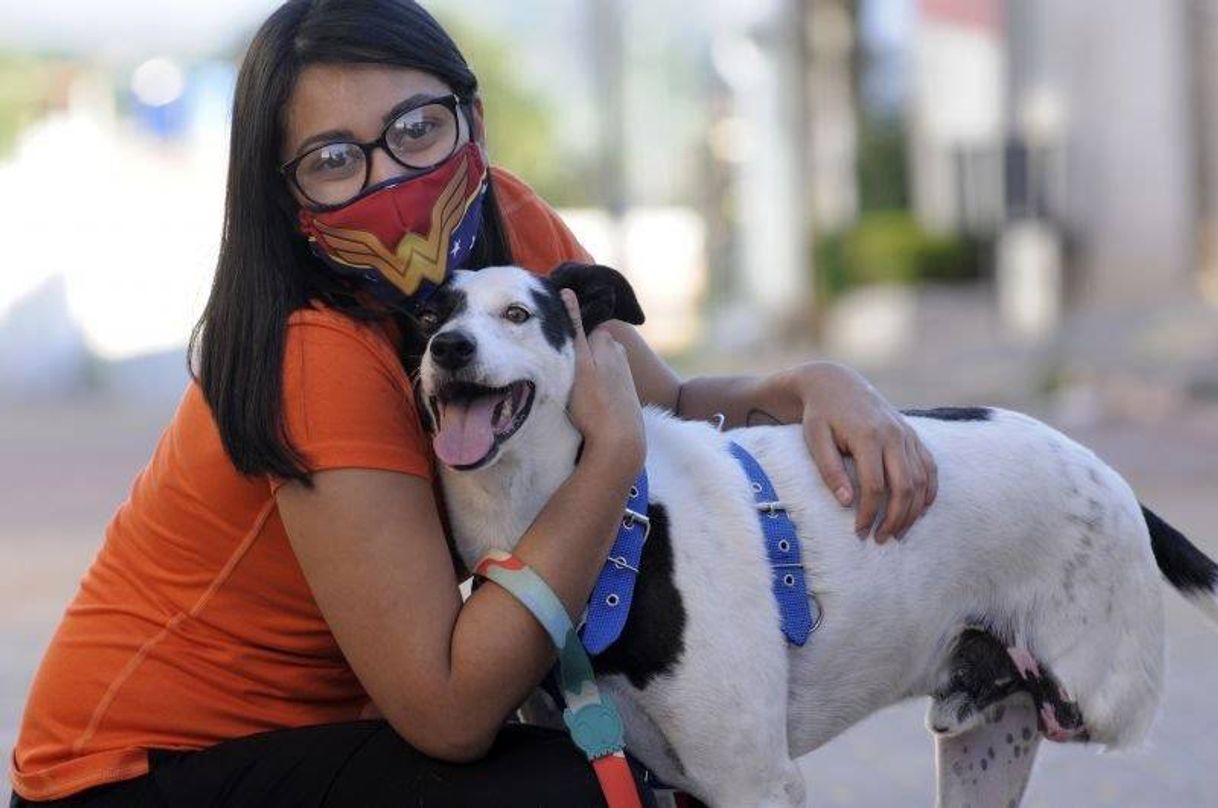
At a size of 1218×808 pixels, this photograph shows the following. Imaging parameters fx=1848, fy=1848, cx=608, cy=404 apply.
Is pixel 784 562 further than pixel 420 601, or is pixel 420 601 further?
pixel 784 562

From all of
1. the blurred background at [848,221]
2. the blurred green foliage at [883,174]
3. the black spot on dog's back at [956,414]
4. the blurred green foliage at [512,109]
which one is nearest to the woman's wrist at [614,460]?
the black spot on dog's back at [956,414]

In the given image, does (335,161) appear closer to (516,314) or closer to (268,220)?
(268,220)

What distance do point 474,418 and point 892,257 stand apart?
56.1ft

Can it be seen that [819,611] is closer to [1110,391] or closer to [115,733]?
[115,733]

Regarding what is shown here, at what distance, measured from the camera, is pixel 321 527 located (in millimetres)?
2785

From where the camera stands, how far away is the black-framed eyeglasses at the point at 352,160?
115 inches

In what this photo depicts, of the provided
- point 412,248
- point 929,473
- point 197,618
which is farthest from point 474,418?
point 929,473

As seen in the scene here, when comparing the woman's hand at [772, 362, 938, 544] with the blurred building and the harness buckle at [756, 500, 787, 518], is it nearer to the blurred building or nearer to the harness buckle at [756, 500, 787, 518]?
the harness buckle at [756, 500, 787, 518]

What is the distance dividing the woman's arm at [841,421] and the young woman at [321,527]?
0.42m

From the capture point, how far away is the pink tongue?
2.79 m

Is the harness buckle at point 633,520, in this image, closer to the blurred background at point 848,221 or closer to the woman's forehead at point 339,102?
the woman's forehead at point 339,102

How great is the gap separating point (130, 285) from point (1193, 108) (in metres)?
10.2

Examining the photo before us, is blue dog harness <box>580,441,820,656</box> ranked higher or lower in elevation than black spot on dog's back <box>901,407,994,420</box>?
lower

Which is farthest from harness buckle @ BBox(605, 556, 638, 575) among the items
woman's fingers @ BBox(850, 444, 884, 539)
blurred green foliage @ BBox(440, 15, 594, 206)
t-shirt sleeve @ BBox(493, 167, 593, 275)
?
blurred green foliage @ BBox(440, 15, 594, 206)
